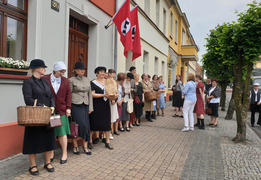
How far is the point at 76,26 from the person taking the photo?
25.8ft

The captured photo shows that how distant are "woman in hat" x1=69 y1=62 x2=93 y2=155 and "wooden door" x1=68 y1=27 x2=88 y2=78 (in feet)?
8.80

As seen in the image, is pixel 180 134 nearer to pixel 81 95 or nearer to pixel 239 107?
pixel 239 107

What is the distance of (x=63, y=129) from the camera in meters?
4.45

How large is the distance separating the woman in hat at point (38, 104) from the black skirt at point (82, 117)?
2.87 ft

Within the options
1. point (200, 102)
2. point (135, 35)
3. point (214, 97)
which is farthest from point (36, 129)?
point (214, 97)

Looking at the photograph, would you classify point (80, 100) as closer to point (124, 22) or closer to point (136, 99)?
point (136, 99)

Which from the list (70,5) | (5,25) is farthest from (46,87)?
(70,5)

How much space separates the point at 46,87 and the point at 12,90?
1.29 metres

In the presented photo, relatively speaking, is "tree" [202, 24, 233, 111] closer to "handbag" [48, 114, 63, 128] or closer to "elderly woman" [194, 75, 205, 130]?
"elderly woman" [194, 75, 205, 130]

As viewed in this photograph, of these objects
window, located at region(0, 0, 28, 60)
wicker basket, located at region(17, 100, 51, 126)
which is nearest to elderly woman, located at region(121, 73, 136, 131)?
window, located at region(0, 0, 28, 60)

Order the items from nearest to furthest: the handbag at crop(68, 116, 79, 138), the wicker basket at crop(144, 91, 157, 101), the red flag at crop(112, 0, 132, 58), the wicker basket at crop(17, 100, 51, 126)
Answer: the wicker basket at crop(17, 100, 51, 126), the handbag at crop(68, 116, 79, 138), the red flag at crop(112, 0, 132, 58), the wicker basket at crop(144, 91, 157, 101)

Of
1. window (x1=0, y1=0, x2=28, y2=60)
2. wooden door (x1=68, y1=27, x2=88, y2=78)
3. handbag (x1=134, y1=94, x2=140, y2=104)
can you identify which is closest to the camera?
window (x1=0, y1=0, x2=28, y2=60)

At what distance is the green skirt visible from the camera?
443 centimetres

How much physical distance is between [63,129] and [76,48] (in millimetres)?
4113
